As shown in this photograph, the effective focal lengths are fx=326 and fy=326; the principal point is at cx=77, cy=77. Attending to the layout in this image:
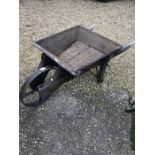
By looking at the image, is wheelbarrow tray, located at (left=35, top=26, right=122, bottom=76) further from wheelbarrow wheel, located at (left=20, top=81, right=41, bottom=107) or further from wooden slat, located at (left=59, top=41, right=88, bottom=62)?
wheelbarrow wheel, located at (left=20, top=81, right=41, bottom=107)

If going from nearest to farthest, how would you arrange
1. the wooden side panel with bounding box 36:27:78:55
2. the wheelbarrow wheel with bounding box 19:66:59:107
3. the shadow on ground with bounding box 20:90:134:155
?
1. the shadow on ground with bounding box 20:90:134:155
2. the wheelbarrow wheel with bounding box 19:66:59:107
3. the wooden side panel with bounding box 36:27:78:55

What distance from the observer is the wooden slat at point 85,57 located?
188 inches

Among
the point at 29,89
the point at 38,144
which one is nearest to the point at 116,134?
the point at 38,144

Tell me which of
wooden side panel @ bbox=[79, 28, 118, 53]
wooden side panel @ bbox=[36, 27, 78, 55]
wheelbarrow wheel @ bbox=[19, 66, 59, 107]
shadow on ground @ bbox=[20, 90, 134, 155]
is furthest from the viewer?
wooden side panel @ bbox=[79, 28, 118, 53]

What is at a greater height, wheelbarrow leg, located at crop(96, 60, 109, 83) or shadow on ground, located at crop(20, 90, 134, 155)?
wheelbarrow leg, located at crop(96, 60, 109, 83)

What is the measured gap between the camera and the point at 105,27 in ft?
21.5

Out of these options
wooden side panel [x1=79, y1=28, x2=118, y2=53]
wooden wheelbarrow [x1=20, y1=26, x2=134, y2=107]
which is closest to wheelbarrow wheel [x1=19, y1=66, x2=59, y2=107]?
wooden wheelbarrow [x1=20, y1=26, x2=134, y2=107]

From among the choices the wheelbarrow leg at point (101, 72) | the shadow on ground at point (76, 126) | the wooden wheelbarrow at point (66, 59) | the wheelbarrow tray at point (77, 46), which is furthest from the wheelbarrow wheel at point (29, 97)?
the wheelbarrow leg at point (101, 72)

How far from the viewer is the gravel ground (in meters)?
3.99

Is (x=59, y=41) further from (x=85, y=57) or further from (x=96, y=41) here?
(x=96, y=41)

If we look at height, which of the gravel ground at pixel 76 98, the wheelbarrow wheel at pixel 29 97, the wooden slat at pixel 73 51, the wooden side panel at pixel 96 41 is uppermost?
the wooden side panel at pixel 96 41

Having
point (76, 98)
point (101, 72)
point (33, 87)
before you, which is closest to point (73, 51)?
point (101, 72)

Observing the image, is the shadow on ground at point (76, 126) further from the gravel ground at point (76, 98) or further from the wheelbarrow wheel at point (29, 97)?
the wheelbarrow wheel at point (29, 97)

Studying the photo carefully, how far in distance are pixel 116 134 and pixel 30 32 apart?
2871mm
